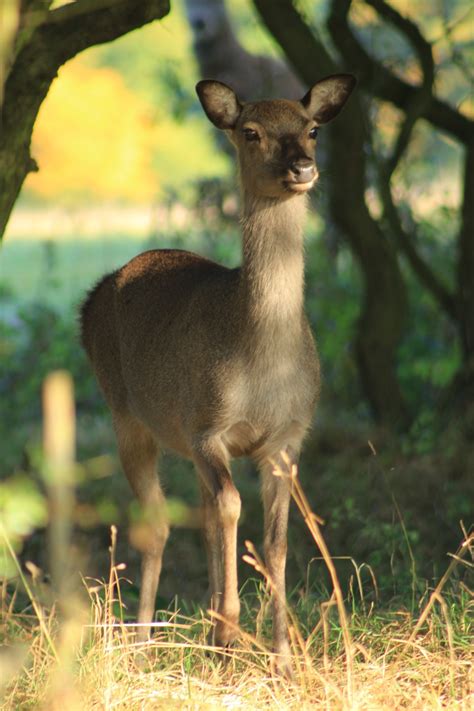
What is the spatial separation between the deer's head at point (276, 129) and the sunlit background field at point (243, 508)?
446 mm

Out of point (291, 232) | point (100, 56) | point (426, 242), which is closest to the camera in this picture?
point (291, 232)

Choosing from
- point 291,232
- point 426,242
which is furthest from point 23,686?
→ point 426,242

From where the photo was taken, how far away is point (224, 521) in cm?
509

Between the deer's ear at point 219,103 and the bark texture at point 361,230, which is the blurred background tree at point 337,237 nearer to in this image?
the bark texture at point 361,230

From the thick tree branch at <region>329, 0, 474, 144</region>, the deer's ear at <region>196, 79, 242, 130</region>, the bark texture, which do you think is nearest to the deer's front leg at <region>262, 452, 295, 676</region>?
the deer's ear at <region>196, 79, 242, 130</region>

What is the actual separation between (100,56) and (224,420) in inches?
570

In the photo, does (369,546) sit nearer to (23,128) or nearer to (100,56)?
(23,128)

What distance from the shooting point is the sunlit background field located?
4.21m

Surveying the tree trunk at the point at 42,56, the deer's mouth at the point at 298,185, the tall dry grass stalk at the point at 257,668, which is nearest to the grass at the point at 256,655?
the tall dry grass stalk at the point at 257,668

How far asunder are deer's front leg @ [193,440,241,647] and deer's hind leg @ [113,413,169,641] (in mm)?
896

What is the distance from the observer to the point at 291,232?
5305 mm

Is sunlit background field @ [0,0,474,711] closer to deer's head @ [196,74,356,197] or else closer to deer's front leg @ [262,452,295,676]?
deer's front leg @ [262,452,295,676]

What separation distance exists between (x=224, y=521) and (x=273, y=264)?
40.2 inches

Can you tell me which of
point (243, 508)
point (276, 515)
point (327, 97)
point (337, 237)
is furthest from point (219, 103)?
point (337, 237)
